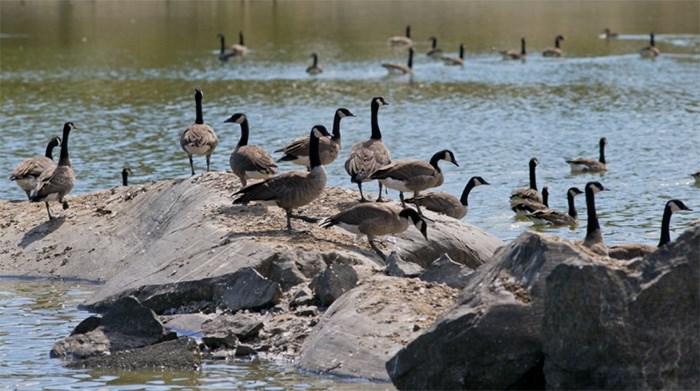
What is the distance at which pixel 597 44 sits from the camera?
203 ft

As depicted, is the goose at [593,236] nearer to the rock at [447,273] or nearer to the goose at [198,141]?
the rock at [447,273]

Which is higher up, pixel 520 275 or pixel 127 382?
pixel 520 275

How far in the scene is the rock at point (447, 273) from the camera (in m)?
13.7

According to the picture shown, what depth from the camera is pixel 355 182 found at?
1830 cm

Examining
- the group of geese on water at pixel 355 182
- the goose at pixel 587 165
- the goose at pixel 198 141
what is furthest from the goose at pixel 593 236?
the goose at pixel 587 165

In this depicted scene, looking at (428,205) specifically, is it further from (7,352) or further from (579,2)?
(579,2)

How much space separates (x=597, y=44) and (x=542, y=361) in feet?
173

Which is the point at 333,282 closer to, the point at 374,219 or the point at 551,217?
the point at 374,219

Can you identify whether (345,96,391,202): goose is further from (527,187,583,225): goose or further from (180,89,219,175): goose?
(527,187,583,225): goose

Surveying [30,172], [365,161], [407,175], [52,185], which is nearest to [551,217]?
[365,161]

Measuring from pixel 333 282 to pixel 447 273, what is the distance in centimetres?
130

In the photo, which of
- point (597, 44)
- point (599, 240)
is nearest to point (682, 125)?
point (599, 240)

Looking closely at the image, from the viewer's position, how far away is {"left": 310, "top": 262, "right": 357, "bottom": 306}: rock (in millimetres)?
13773

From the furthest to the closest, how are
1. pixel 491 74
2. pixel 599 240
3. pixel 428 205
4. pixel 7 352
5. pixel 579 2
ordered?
pixel 579 2
pixel 491 74
pixel 428 205
pixel 599 240
pixel 7 352
